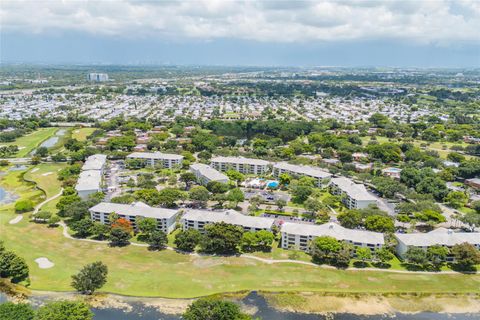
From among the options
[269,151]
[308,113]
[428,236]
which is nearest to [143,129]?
[269,151]

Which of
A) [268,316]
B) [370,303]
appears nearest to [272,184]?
[370,303]

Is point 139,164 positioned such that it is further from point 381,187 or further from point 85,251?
point 381,187

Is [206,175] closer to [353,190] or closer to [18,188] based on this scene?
[353,190]

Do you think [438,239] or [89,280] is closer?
[89,280]

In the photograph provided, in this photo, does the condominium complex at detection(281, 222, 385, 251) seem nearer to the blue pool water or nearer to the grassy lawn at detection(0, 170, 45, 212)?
the blue pool water

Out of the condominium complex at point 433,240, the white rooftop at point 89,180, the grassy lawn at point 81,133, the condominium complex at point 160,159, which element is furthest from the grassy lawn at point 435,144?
the grassy lawn at point 81,133

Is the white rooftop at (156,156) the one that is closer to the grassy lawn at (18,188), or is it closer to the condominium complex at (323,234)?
the grassy lawn at (18,188)

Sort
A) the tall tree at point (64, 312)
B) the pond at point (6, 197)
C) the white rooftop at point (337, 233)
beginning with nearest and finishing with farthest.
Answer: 1. the tall tree at point (64, 312)
2. the white rooftop at point (337, 233)
3. the pond at point (6, 197)
